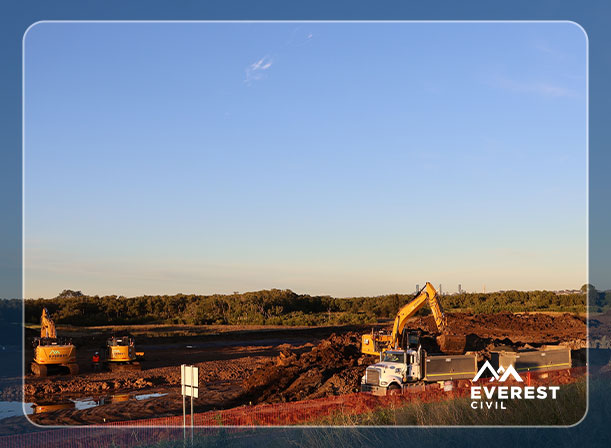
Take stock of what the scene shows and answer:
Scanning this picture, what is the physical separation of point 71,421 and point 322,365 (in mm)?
14357

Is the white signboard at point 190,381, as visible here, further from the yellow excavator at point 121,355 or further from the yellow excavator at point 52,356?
the yellow excavator at point 121,355

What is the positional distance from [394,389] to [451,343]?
14353mm

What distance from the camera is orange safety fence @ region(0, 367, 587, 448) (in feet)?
57.3

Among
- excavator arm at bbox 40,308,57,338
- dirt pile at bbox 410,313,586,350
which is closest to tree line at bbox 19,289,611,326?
dirt pile at bbox 410,313,586,350

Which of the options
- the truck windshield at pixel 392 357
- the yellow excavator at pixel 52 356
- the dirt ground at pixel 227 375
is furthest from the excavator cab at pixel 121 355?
the truck windshield at pixel 392 357

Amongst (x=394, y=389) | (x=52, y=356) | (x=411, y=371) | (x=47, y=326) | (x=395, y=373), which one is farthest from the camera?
(x=47, y=326)

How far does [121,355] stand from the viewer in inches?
1550

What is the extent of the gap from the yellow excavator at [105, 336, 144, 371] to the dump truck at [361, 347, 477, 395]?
20.6 metres

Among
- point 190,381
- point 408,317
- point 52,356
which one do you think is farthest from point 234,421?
point 52,356

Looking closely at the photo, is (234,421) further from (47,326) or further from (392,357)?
(47,326)

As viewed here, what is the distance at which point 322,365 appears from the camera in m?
34.9

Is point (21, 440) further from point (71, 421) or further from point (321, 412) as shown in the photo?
point (321, 412)

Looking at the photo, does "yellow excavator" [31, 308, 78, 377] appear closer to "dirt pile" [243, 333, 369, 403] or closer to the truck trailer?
"dirt pile" [243, 333, 369, 403]

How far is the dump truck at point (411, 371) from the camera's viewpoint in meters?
23.3
